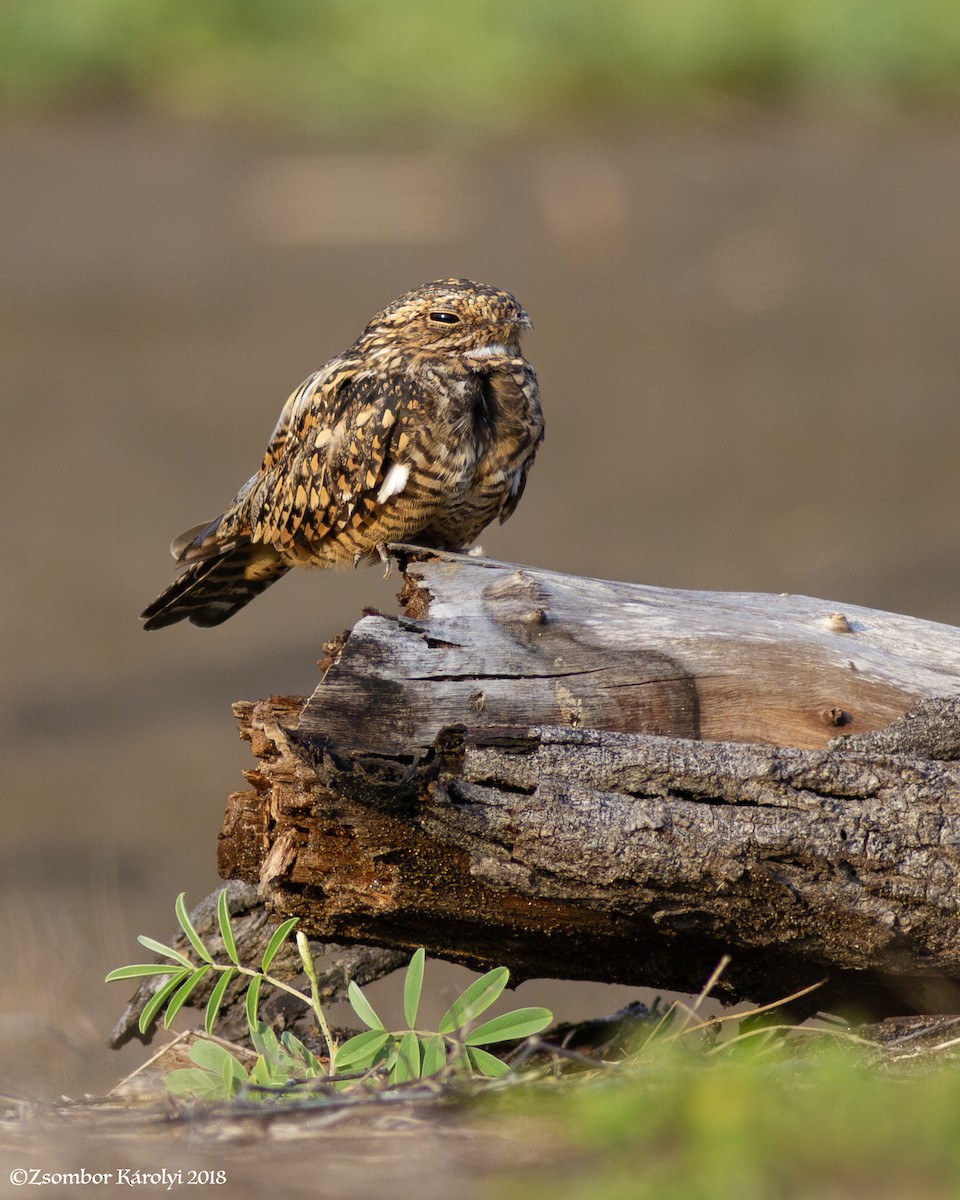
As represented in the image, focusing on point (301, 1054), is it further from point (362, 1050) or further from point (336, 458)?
point (336, 458)

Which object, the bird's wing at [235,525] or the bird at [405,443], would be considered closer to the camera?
the bird at [405,443]

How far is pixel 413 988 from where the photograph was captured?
9.70 feet

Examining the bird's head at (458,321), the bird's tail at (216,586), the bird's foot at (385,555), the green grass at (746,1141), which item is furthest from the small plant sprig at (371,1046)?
the bird's head at (458,321)

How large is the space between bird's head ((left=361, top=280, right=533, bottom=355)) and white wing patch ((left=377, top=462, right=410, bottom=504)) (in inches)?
14.5

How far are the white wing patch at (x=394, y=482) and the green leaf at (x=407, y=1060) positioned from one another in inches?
61.2

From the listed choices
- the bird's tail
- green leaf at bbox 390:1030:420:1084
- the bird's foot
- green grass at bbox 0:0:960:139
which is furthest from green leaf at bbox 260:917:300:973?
green grass at bbox 0:0:960:139

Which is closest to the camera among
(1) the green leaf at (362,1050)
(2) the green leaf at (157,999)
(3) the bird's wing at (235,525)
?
(1) the green leaf at (362,1050)

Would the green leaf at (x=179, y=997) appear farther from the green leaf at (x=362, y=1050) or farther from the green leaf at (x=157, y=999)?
the green leaf at (x=362, y=1050)

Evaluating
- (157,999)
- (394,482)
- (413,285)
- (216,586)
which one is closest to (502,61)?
(413,285)

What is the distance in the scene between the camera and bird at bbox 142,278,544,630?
398 cm

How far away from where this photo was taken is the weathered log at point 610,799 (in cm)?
287

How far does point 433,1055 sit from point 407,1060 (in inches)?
2.0

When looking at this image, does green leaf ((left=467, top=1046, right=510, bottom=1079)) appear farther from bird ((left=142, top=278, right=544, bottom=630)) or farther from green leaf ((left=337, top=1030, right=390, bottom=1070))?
bird ((left=142, top=278, right=544, bottom=630))

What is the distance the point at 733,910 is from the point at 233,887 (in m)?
1.37
